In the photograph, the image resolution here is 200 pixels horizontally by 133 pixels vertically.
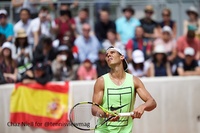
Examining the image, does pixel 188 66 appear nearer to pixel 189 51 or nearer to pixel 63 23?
pixel 189 51

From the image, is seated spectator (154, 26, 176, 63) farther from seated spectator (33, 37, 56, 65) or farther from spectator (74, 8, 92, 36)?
seated spectator (33, 37, 56, 65)

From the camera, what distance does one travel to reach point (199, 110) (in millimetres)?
11320

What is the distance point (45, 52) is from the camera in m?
11.7

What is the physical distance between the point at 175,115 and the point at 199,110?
1.77 feet

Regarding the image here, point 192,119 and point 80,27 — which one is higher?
point 80,27

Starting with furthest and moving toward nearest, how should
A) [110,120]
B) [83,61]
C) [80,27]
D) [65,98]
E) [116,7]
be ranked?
[116,7] < [80,27] < [83,61] < [65,98] < [110,120]

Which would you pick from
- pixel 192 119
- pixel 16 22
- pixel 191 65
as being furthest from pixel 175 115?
pixel 16 22

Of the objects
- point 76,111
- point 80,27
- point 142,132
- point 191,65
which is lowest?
point 142,132

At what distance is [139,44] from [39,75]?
2750 mm

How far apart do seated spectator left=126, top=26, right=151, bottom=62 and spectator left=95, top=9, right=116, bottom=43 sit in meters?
0.60

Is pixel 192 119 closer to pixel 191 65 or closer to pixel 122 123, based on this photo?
pixel 191 65

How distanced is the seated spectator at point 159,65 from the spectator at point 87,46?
1.34m

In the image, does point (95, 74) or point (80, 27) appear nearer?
point (95, 74)

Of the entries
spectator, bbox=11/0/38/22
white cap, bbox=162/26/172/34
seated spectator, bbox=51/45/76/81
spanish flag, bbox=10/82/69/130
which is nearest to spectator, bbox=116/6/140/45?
white cap, bbox=162/26/172/34
